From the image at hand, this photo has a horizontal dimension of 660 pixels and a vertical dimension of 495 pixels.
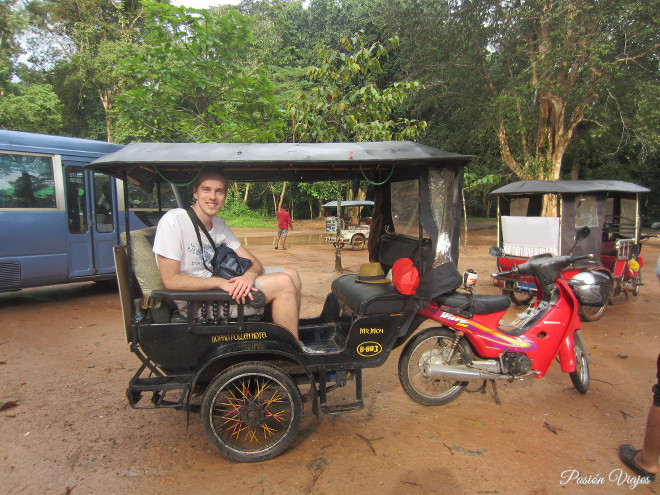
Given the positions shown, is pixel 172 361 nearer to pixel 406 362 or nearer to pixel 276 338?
pixel 276 338

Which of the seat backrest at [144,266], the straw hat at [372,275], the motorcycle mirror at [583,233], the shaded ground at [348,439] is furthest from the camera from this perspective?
the motorcycle mirror at [583,233]

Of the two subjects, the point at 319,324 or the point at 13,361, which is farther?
the point at 13,361

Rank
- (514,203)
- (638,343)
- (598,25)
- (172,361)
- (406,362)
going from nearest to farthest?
1. (172,361)
2. (406,362)
3. (638,343)
4. (514,203)
5. (598,25)

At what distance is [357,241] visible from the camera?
16.5 m

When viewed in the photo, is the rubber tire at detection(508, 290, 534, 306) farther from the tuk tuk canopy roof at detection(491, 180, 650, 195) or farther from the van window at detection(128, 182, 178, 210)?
the van window at detection(128, 182, 178, 210)

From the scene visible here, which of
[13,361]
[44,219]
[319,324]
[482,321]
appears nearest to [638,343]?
[482,321]

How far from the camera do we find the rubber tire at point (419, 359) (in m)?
3.49

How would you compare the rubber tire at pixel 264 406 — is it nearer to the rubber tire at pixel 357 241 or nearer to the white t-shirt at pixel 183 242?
the white t-shirt at pixel 183 242

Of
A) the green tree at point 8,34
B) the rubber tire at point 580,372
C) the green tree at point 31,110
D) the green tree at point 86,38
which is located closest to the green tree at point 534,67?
the rubber tire at point 580,372

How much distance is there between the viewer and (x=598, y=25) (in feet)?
37.7

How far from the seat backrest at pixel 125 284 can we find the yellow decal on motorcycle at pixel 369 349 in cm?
164

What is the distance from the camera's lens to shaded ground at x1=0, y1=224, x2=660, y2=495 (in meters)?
2.63

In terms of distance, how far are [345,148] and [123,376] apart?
3212mm

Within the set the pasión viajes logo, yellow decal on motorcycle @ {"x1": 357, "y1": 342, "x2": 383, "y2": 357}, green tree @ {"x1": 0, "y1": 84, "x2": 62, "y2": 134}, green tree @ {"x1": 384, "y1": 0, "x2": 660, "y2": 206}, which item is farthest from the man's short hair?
green tree @ {"x1": 0, "y1": 84, "x2": 62, "y2": 134}
